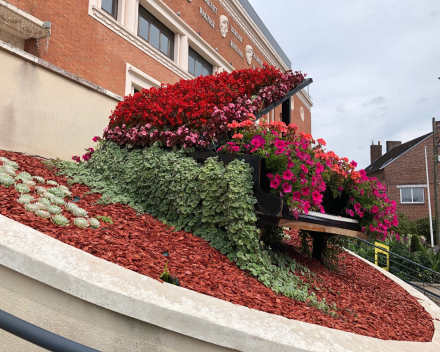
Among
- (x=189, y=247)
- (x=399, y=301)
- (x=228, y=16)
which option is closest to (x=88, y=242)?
(x=189, y=247)

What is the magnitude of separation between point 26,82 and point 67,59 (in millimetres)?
3133

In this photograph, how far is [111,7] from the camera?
1141cm

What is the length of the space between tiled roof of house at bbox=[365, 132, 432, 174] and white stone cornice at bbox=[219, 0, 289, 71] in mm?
14708

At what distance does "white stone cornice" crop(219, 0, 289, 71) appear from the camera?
18172 millimetres

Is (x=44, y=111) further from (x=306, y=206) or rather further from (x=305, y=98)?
(x=305, y=98)

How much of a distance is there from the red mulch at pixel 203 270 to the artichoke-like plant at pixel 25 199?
0.20 ft

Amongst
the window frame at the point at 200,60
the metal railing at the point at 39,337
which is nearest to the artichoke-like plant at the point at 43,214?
the metal railing at the point at 39,337

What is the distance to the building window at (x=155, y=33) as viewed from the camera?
12.7m

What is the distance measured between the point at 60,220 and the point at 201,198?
4.93ft

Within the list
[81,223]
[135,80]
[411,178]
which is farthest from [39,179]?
[411,178]

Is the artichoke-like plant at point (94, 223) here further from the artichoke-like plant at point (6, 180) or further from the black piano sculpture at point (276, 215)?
the black piano sculpture at point (276, 215)

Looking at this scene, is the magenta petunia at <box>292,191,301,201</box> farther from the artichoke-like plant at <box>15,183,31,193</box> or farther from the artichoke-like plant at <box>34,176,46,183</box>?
the artichoke-like plant at <box>34,176,46,183</box>

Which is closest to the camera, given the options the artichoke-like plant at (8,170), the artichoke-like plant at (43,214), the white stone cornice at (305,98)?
the artichoke-like plant at (43,214)

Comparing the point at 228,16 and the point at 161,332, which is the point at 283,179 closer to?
the point at 161,332
